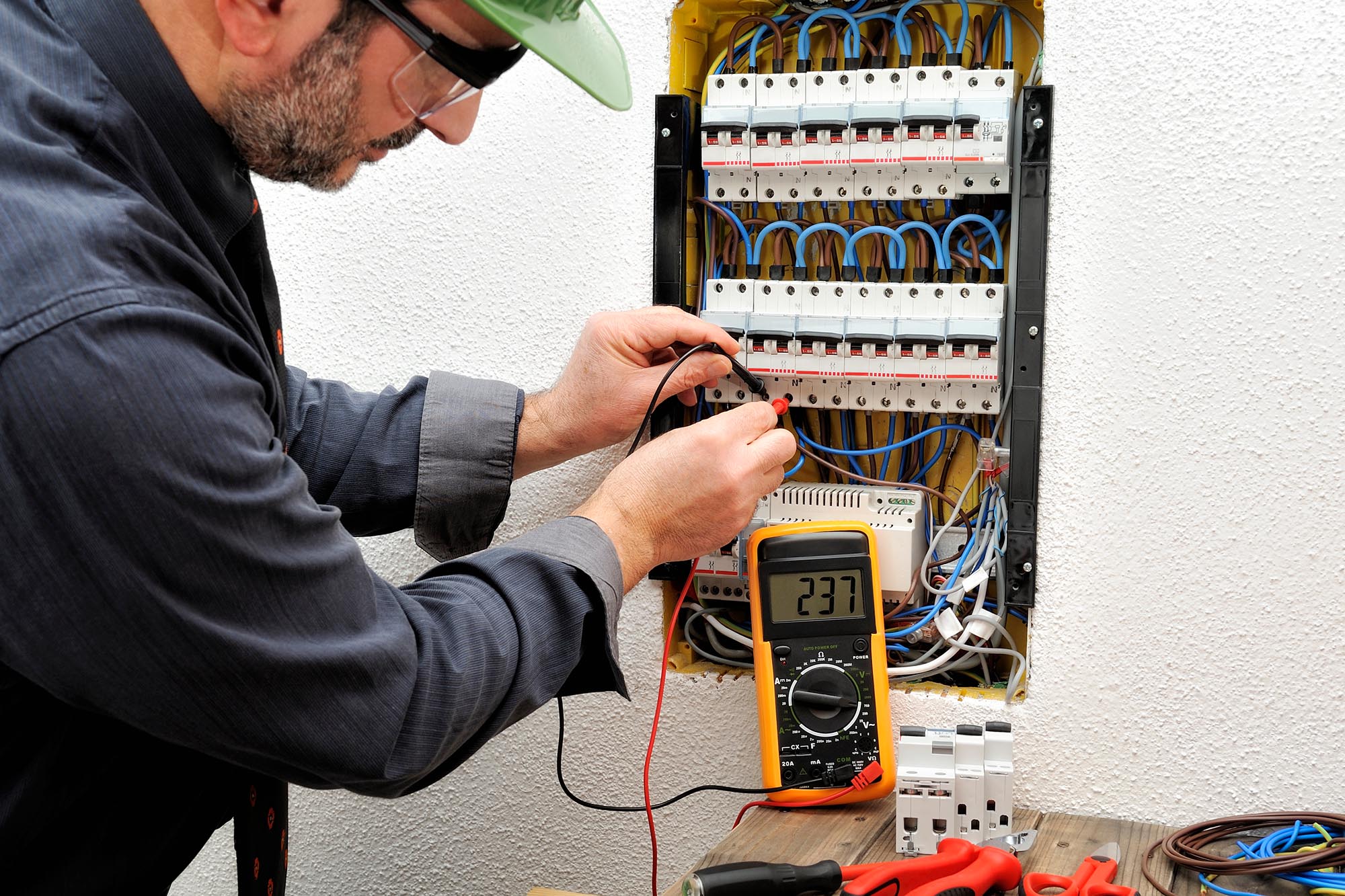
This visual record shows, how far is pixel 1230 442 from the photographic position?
1.18 m

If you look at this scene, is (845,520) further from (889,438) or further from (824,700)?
(824,700)

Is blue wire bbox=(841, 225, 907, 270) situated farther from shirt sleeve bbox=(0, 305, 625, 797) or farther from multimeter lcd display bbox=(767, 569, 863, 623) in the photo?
shirt sleeve bbox=(0, 305, 625, 797)

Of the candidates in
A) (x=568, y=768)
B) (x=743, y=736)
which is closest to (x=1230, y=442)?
(x=743, y=736)

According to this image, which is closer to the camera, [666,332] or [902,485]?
[666,332]

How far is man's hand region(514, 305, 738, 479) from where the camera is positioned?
1235mm

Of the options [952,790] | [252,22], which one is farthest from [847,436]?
[252,22]

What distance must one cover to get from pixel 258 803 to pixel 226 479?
18.0 inches

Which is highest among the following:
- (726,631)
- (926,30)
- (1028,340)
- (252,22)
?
(926,30)

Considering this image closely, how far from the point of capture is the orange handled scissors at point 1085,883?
3.18ft

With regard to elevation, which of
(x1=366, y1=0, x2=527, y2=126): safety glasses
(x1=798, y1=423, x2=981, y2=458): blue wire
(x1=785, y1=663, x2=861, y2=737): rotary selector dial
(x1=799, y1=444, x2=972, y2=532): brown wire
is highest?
(x1=366, y1=0, x2=527, y2=126): safety glasses

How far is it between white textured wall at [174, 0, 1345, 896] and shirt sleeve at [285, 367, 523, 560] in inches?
6.3

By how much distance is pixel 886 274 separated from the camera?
4.52 ft

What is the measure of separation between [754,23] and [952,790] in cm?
97

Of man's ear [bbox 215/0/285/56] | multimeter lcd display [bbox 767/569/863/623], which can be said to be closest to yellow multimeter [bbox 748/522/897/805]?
multimeter lcd display [bbox 767/569/863/623]
